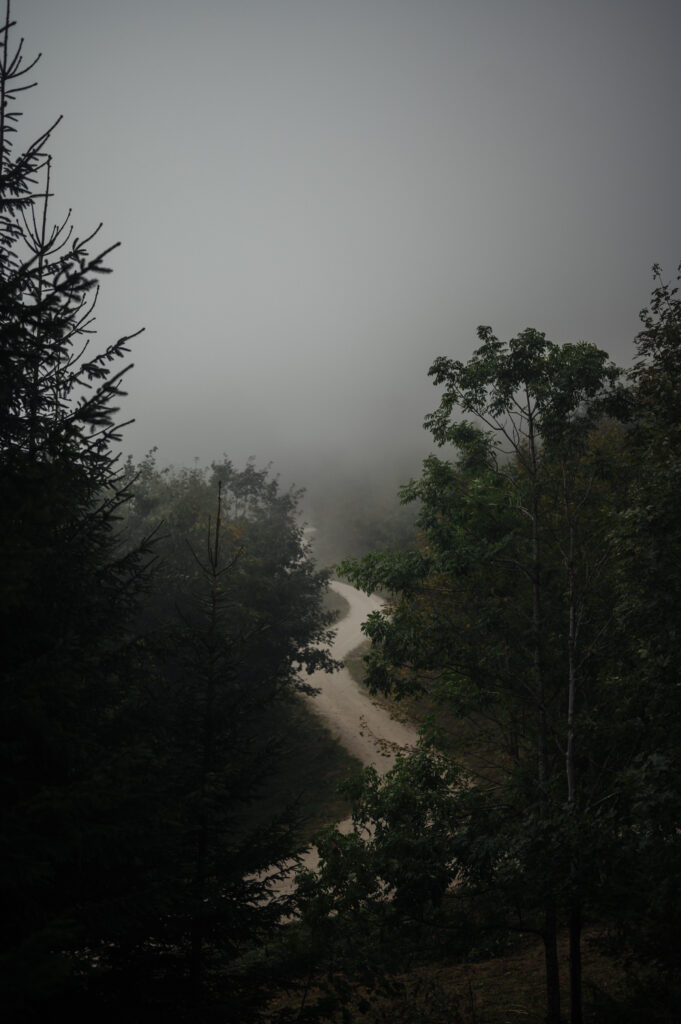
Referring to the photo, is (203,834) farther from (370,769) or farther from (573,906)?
(573,906)

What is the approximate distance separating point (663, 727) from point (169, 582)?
20480 millimetres

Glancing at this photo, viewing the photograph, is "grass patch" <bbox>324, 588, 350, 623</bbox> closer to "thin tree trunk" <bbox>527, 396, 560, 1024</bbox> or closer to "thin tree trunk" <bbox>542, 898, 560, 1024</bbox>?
"thin tree trunk" <bbox>527, 396, 560, 1024</bbox>

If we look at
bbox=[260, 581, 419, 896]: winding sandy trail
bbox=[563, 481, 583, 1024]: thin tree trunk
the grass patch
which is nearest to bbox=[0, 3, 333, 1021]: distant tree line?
bbox=[563, 481, 583, 1024]: thin tree trunk

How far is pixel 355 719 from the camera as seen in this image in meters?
28.2

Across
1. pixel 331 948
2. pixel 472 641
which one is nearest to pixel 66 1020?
pixel 331 948

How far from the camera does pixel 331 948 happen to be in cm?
673

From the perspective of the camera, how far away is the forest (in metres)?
4.45

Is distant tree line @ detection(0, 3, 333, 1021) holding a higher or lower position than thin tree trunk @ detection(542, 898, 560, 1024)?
higher

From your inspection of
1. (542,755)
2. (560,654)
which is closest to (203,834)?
(542,755)

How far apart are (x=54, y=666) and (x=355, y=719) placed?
85.4 ft

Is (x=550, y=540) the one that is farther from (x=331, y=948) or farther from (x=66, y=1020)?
(x=66, y=1020)

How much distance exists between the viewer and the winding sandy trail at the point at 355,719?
933 inches

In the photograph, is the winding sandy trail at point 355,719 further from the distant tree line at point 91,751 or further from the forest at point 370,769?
the distant tree line at point 91,751

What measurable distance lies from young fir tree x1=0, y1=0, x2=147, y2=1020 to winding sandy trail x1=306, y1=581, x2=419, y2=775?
537 inches
